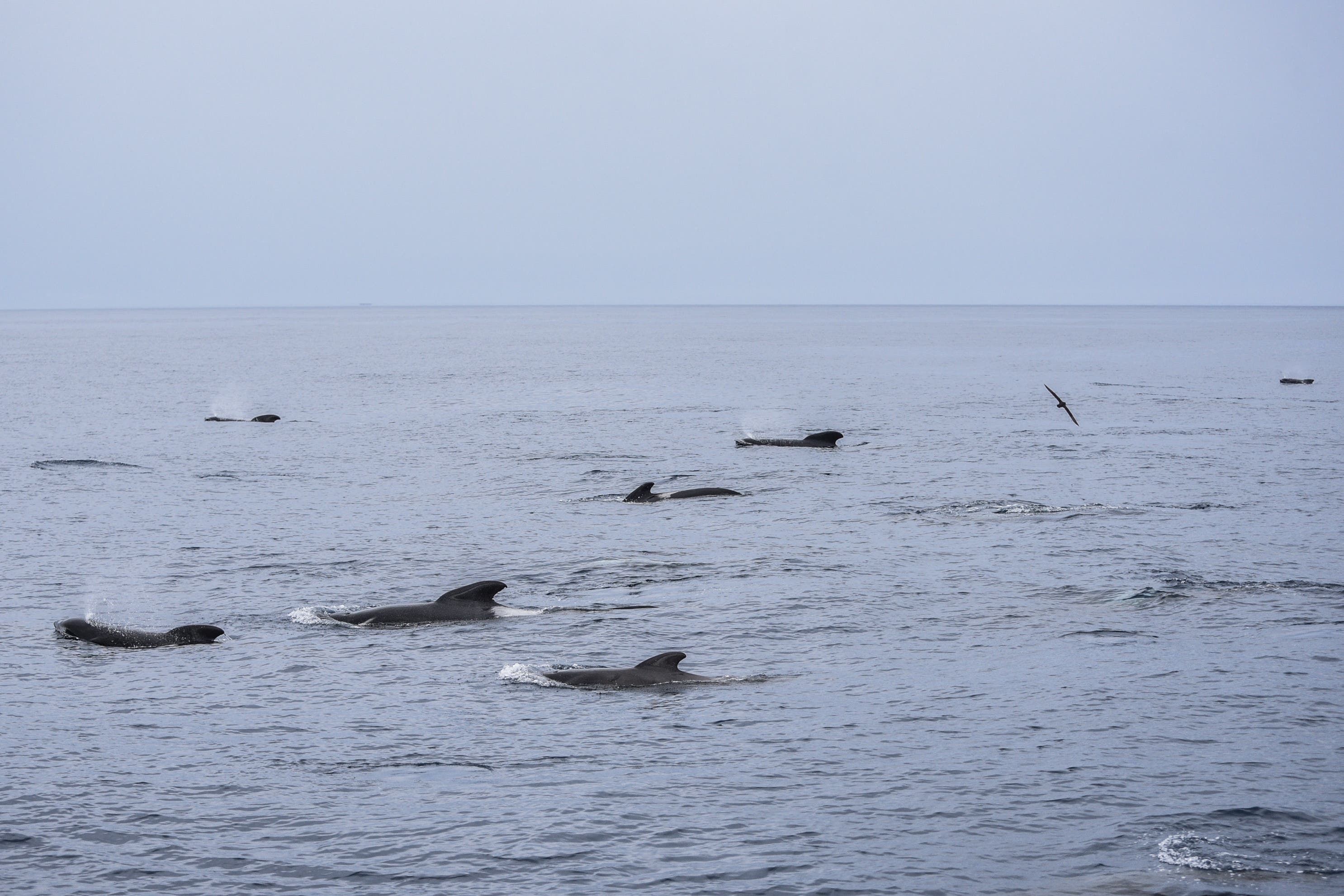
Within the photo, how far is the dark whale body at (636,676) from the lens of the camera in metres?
17.0

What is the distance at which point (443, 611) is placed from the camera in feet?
68.5

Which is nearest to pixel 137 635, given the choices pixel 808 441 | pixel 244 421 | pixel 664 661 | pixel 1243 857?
Result: pixel 664 661

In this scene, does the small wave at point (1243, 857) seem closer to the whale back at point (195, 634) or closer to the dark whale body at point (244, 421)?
the whale back at point (195, 634)

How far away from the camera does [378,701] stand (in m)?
16.5

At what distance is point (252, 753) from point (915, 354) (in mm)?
134879

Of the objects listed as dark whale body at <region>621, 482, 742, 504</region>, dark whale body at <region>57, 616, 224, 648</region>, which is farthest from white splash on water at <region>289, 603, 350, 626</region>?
dark whale body at <region>621, 482, 742, 504</region>

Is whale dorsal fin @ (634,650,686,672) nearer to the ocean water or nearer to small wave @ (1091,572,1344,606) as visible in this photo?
the ocean water

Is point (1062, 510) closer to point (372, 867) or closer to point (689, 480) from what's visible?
point (689, 480)

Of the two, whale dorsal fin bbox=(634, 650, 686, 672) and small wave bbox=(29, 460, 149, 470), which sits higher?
whale dorsal fin bbox=(634, 650, 686, 672)

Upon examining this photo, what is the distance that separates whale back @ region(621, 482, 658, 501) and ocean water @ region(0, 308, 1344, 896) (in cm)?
42

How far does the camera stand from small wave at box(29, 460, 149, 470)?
136 feet

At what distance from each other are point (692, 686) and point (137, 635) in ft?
25.7

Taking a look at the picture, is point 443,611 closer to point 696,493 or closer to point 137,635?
point 137,635

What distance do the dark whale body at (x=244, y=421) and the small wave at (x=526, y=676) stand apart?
4311 cm
